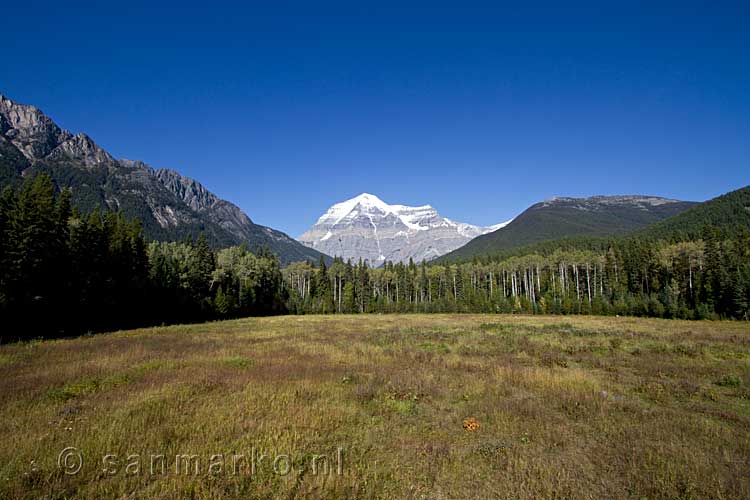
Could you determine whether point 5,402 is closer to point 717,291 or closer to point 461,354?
point 461,354

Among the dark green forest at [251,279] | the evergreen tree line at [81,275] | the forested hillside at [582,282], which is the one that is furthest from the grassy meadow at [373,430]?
the forested hillside at [582,282]

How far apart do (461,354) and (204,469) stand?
1754 centimetres

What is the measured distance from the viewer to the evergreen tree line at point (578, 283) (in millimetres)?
64488

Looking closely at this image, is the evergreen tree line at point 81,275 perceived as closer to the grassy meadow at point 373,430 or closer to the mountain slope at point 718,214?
the grassy meadow at point 373,430

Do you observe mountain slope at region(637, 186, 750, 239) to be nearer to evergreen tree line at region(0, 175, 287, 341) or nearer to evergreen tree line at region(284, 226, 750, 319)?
evergreen tree line at region(284, 226, 750, 319)

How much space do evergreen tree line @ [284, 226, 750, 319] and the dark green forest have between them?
302 millimetres

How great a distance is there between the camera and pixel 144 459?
7.40 m

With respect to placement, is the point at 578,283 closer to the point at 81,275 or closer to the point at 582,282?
the point at 582,282

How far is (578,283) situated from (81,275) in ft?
366

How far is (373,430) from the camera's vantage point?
958 cm

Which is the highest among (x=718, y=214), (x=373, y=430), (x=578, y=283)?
(x=718, y=214)

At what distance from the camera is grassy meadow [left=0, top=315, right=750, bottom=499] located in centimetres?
666

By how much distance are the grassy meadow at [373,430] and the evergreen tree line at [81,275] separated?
859 inches

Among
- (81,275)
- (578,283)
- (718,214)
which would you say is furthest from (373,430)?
(718,214)
